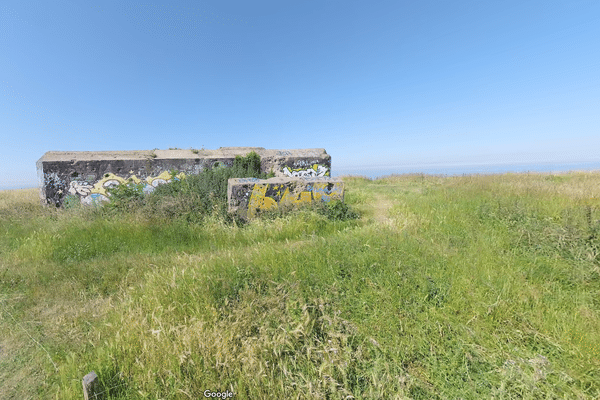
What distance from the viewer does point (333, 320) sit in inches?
91.6

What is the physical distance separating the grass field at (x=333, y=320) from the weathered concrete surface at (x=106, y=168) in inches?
258

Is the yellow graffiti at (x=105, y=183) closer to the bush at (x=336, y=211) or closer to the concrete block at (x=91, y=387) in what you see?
the bush at (x=336, y=211)

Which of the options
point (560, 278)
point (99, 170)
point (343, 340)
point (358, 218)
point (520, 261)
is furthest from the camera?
point (99, 170)

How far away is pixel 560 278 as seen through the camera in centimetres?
305

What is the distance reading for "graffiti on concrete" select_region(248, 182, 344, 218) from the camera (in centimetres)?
706

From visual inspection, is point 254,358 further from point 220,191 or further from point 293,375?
point 220,191

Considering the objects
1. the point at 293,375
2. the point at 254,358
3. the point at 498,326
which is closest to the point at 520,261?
the point at 498,326

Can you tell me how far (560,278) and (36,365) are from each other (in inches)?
250

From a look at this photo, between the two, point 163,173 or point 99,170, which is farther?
point 163,173

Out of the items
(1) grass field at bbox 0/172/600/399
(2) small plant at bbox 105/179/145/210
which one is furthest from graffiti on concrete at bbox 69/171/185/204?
(1) grass field at bbox 0/172/600/399

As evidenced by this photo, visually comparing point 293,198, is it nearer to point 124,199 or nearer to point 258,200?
point 258,200

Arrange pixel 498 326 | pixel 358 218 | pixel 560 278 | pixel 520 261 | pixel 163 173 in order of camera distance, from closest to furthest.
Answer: pixel 498 326 < pixel 560 278 < pixel 520 261 < pixel 358 218 < pixel 163 173

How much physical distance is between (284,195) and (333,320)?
16.9 ft

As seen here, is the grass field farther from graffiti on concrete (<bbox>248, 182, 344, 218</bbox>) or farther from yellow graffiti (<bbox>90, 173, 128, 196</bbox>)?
yellow graffiti (<bbox>90, 173, 128, 196</bbox>)
